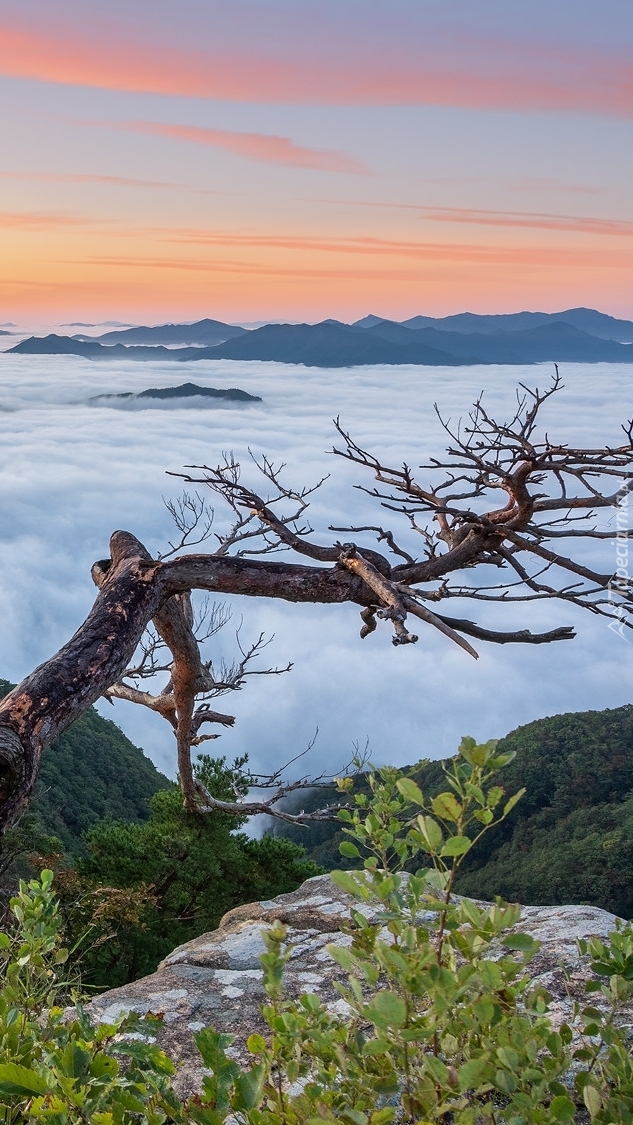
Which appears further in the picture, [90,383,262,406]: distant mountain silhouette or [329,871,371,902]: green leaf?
[90,383,262,406]: distant mountain silhouette

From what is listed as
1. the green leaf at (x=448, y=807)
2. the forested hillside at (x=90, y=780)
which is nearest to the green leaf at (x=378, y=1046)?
the green leaf at (x=448, y=807)

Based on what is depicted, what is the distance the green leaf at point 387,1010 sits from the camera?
1243 millimetres

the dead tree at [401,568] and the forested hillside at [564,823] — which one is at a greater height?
the dead tree at [401,568]

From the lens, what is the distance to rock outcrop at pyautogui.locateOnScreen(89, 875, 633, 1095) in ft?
11.1

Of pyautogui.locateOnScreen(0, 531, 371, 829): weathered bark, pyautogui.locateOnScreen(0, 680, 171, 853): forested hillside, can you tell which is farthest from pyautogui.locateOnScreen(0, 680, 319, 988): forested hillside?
pyautogui.locateOnScreen(0, 680, 171, 853): forested hillside

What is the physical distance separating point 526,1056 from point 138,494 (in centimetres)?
13240

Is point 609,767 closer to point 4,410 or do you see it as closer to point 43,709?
point 43,709

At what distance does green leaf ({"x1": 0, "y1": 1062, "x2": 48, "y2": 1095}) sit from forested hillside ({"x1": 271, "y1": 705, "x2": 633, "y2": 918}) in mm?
26328

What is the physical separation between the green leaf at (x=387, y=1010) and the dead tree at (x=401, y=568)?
3100mm

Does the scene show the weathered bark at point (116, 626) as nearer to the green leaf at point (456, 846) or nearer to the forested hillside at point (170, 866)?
the green leaf at point (456, 846)

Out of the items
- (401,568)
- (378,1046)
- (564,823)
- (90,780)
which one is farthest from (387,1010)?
(564,823)

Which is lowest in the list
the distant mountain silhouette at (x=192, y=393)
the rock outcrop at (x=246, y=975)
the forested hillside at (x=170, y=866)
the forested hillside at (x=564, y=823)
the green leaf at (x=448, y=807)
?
the forested hillside at (x=564, y=823)

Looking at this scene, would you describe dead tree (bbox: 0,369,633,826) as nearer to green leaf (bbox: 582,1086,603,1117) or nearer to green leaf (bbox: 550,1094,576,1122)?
green leaf (bbox: 582,1086,603,1117)

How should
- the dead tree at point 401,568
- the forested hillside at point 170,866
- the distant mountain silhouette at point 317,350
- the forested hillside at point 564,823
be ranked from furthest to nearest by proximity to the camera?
the distant mountain silhouette at point 317,350, the forested hillside at point 564,823, the forested hillside at point 170,866, the dead tree at point 401,568
